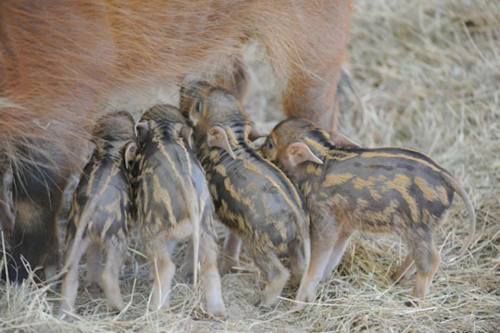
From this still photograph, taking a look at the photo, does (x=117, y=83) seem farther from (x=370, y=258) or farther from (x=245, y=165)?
(x=370, y=258)

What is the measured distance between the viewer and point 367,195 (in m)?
3.34

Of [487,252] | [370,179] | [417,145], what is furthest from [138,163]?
[417,145]

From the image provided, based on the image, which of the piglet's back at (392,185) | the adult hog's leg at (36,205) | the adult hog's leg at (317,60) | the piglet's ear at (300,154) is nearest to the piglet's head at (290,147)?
the piglet's ear at (300,154)

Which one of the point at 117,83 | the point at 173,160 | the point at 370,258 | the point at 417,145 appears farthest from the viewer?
the point at 417,145

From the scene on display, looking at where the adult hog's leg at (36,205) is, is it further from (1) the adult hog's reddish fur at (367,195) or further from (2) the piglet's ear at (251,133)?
(1) the adult hog's reddish fur at (367,195)

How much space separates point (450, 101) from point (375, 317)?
206cm

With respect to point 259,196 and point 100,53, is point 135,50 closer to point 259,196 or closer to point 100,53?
point 100,53

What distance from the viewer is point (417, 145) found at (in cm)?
495

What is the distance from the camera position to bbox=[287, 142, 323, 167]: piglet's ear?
11.4ft

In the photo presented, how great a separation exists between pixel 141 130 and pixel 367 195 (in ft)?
2.94

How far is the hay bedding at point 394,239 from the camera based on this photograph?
11.0 ft

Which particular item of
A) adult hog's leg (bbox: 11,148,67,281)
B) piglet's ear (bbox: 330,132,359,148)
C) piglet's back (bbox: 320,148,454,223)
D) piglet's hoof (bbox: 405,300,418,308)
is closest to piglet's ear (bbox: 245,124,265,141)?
piglet's ear (bbox: 330,132,359,148)

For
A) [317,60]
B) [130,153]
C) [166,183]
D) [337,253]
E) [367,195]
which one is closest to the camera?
[166,183]

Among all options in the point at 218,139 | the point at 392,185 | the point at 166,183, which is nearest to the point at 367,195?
the point at 392,185
